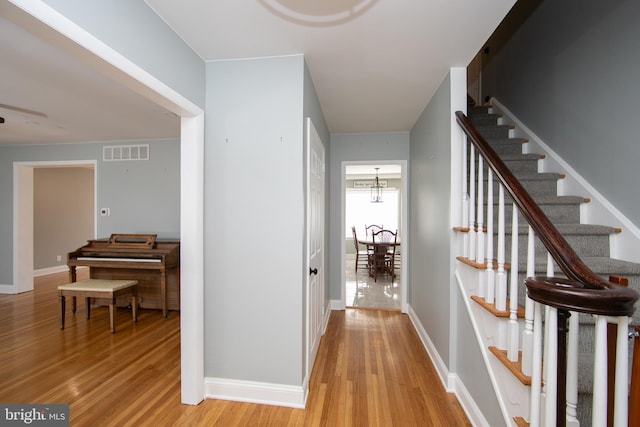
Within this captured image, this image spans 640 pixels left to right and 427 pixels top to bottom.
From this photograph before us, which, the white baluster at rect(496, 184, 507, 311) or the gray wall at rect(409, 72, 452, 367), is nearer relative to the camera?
the white baluster at rect(496, 184, 507, 311)

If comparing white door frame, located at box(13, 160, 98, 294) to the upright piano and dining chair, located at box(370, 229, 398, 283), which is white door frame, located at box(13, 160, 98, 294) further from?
dining chair, located at box(370, 229, 398, 283)

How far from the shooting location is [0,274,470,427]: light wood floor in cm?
180

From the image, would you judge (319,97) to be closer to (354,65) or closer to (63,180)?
(354,65)

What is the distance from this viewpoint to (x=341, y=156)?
3.94m

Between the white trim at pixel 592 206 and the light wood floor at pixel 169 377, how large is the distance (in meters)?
1.52

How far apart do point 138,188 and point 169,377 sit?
3068 mm

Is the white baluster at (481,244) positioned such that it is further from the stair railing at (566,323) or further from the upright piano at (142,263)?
the upright piano at (142,263)

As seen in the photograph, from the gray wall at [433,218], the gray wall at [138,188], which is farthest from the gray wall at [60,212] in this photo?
the gray wall at [433,218]

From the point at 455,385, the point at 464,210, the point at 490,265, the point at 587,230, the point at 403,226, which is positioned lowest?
the point at 455,385

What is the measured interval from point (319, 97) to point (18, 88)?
2.79 metres

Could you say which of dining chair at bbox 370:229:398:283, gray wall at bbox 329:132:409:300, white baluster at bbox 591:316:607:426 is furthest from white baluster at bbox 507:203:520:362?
dining chair at bbox 370:229:398:283

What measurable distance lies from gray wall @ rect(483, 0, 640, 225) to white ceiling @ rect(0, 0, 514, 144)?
0.85m

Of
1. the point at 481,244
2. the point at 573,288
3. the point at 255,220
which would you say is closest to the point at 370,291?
the point at 481,244

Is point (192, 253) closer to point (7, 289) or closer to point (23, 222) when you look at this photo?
point (23, 222)
